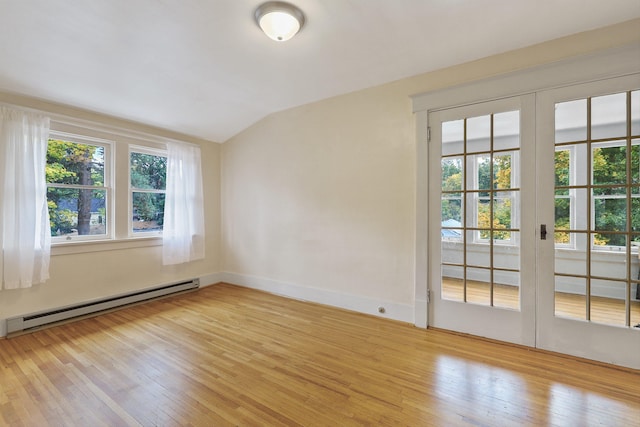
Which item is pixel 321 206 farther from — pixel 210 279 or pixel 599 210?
pixel 599 210

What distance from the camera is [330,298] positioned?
3.50 metres

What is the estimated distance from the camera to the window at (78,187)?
3.10 metres

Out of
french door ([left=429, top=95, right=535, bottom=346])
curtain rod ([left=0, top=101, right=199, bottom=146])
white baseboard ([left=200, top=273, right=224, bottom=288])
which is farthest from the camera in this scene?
white baseboard ([left=200, top=273, right=224, bottom=288])

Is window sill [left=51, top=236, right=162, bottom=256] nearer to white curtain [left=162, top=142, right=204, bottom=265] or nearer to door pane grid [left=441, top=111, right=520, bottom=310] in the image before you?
white curtain [left=162, top=142, right=204, bottom=265]

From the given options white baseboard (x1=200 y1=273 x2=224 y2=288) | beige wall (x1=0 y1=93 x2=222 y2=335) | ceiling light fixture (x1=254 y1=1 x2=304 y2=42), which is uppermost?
ceiling light fixture (x1=254 y1=1 x2=304 y2=42)

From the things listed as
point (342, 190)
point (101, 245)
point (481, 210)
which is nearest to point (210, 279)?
point (101, 245)

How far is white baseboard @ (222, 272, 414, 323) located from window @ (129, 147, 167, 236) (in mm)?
1494

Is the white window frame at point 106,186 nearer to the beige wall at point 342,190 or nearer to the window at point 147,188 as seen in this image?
the window at point 147,188

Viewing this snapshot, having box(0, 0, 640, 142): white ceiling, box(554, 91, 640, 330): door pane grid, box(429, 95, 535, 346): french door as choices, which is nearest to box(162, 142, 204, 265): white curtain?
A: box(0, 0, 640, 142): white ceiling

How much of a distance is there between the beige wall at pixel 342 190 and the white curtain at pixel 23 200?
2276 millimetres

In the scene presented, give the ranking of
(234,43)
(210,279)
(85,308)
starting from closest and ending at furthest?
(234,43) < (85,308) < (210,279)

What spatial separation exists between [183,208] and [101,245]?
1078 millimetres

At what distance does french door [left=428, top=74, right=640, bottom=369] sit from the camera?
2131 millimetres

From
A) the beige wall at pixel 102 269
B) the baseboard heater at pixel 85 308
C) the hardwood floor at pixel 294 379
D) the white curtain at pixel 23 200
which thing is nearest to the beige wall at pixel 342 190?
the beige wall at pixel 102 269
